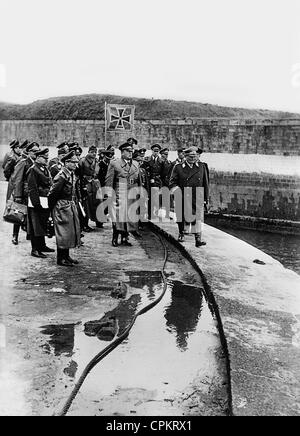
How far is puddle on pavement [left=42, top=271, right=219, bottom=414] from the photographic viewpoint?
370 cm

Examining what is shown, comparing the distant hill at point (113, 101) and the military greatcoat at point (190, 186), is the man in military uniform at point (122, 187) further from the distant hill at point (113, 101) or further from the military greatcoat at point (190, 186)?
the distant hill at point (113, 101)

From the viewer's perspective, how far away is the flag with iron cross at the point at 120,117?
1309cm

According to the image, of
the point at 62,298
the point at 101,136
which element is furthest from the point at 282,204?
the point at 62,298

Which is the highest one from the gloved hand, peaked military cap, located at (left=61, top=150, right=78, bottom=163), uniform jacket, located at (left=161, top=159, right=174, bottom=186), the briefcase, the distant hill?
the distant hill

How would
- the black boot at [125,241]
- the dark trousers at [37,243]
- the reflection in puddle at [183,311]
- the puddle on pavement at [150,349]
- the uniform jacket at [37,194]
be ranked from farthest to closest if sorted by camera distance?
the black boot at [125,241], the dark trousers at [37,243], the uniform jacket at [37,194], the reflection in puddle at [183,311], the puddle on pavement at [150,349]

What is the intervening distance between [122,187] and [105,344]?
4.60 m

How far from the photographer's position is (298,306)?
5.04 m

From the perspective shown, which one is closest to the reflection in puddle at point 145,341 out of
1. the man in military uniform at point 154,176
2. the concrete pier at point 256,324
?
the concrete pier at point 256,324

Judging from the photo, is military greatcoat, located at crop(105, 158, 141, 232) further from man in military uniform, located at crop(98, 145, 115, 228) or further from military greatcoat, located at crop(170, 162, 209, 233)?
man in military uniform, located at crop(98, 145, 115, 228)

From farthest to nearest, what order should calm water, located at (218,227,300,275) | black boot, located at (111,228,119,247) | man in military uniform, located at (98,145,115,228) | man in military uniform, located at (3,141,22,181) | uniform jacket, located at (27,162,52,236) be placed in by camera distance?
1. calm water, located at (218,227,300,275)
2. man in military uniform, located at (98,145,115,228)
3. man in military uniform, located at (3,141,22,181)
4. black boot, located at (111,228,119,247)
5. uniform jacket, located at (27,162,52,236)

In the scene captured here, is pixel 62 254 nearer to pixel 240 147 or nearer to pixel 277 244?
pixel 277 244

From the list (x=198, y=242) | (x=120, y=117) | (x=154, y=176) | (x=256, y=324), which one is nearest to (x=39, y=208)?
(x=198, y=242)

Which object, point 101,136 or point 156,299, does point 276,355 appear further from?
point 101,136

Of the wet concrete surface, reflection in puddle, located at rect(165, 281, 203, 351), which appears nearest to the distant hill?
the wet concrete surface
